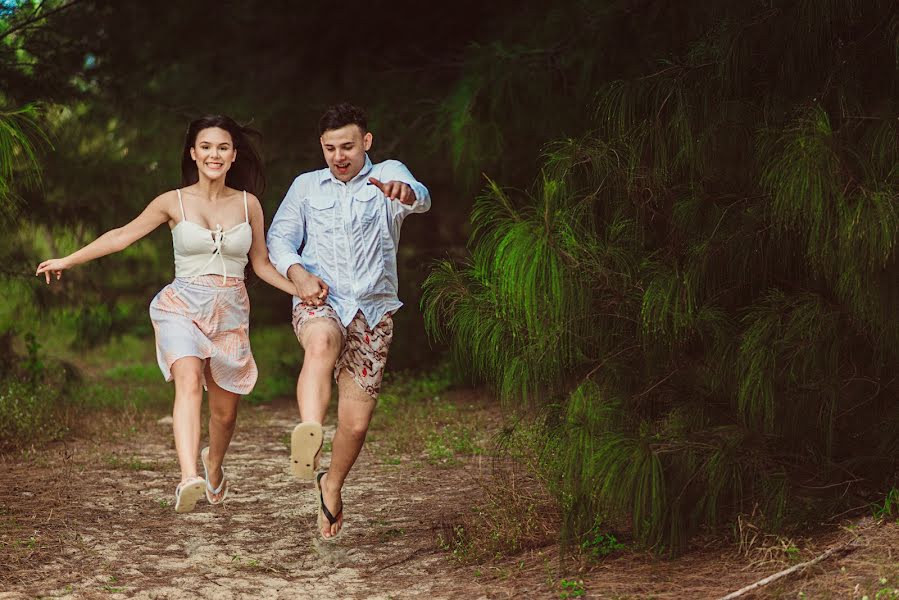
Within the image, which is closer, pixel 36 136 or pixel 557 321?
pixel 557 321

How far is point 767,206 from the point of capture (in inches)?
158

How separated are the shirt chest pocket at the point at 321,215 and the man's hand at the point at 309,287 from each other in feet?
0.72

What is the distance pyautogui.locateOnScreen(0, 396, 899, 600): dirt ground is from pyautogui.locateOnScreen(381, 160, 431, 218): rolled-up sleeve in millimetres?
1404

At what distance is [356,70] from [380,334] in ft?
16.9

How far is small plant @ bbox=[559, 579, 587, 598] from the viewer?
395 centimetres

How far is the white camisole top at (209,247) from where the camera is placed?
4664 millimetres

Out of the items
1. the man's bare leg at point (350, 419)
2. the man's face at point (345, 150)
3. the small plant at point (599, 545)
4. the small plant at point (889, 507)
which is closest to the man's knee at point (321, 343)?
the man's bare leg at point (350, 419)

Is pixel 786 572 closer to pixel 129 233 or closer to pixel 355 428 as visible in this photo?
pixel 355 428

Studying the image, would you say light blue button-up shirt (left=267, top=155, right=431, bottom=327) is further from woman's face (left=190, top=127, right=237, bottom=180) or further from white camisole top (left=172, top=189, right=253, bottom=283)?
woman's face (left=190, top=127, right=237, bottom=180)

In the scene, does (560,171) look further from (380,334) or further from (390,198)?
(380,334)

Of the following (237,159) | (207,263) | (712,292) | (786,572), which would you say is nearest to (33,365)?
(237,159)

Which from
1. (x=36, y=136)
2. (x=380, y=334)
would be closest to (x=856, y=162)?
(x=380, y=334)

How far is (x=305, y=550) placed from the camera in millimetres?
4875

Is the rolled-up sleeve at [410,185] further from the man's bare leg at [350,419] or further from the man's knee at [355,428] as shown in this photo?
the man's knee at [355,428]
